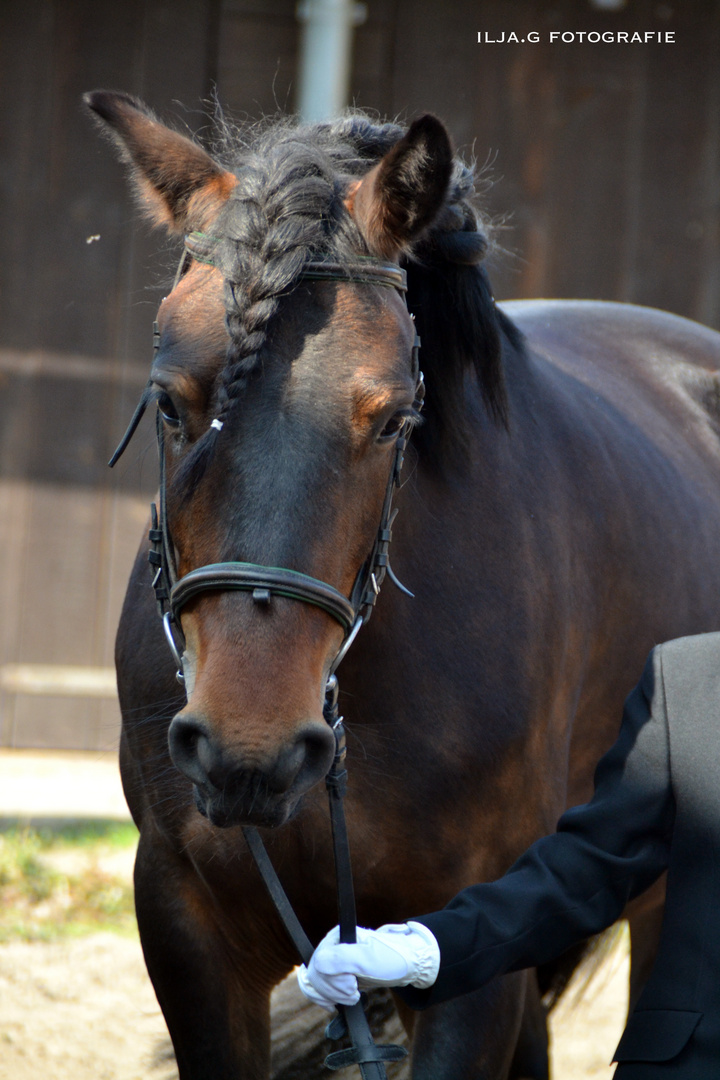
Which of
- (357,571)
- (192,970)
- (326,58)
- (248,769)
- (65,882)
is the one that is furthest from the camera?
(326,58)

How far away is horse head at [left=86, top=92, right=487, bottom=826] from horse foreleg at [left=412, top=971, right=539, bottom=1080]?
2.18 ft

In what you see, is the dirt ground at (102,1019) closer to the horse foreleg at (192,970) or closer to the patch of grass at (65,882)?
the patch of grass at (65,882)

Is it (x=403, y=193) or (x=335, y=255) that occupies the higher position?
(x=403, y=193)

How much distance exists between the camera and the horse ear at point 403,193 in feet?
5.37

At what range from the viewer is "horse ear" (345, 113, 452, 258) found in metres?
1.64

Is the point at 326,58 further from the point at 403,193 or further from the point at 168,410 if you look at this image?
the point at 168,410

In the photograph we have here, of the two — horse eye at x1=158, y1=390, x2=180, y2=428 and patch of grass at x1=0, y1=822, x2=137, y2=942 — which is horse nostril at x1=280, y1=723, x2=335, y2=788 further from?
patch of grass at x1=0, y1=822, x2=137, y2=942

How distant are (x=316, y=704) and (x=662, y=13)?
13.2ft

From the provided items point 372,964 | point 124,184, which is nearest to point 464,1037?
point 372,964

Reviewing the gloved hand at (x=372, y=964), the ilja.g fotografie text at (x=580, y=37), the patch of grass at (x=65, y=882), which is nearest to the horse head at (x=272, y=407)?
the gloved hand at (x=372, y=964)

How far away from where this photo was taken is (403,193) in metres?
1.68

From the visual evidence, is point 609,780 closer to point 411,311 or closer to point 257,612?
point 257,612

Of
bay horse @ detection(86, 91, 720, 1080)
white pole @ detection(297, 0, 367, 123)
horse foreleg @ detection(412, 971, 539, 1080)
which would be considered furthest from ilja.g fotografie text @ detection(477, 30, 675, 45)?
horse foreleg @ detection(412, 971, 539, 1080)

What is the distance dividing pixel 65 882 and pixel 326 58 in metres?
3.01
